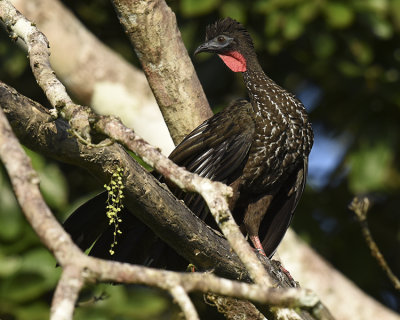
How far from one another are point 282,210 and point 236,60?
0.79 meters

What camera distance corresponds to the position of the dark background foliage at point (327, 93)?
15.6 feet

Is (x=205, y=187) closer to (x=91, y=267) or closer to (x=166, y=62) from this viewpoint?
(x=91, y=267)

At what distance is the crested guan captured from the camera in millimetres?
3357

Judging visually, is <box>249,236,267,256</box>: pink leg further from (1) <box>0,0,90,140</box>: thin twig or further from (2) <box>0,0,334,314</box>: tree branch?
(1) <box>0,0,90,140</box>: thin twig

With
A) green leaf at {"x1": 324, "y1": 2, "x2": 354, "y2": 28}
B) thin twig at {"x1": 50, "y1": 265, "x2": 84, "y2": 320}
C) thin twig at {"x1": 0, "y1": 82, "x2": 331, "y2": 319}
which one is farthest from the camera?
green leaf at {"x1": 324, "y1": 2, "x2": 354, "y2": 28}

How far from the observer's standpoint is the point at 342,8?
15.7ft

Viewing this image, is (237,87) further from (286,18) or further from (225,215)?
(225,215)

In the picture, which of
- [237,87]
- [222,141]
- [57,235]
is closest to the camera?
[57,235]

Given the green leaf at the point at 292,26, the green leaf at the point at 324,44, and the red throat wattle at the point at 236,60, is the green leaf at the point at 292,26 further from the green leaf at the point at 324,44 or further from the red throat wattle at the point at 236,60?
the red throat wattle at the point at 236,60

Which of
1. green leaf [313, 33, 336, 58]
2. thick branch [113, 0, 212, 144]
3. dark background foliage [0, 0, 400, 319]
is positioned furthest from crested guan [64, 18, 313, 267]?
green leaf [313, 33, 336, 58]

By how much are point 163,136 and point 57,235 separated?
3.24 meters

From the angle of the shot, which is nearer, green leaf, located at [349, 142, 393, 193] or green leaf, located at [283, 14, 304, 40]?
green leaf, located at [283, 14, 304, 40]

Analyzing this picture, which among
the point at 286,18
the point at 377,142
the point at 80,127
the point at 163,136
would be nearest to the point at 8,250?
the point at 163,136

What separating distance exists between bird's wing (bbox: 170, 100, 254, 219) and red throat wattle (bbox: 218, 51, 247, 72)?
1.33 ft
